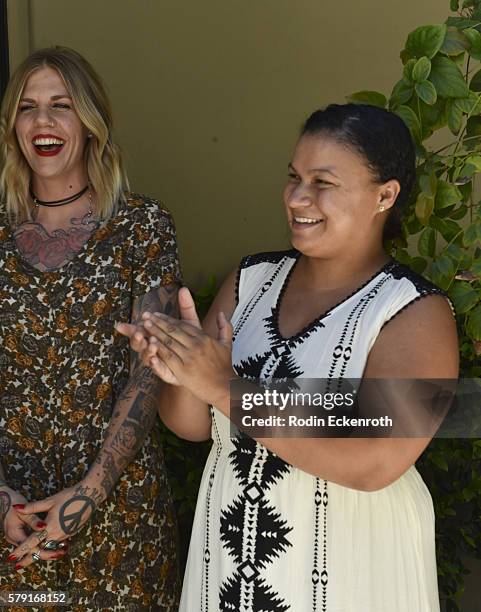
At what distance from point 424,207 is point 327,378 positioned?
1.55ft

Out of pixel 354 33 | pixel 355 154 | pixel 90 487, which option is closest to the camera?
pixel 355 154

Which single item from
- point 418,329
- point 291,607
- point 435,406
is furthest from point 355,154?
point 291,607

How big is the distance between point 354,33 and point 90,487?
2199 mm

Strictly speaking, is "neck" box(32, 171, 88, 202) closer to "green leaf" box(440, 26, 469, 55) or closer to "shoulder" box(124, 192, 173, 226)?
"shoulder" box(124, 192, 173, 226)

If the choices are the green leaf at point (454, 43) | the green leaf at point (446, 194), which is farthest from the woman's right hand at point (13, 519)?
the green leaf at point (454, 43)

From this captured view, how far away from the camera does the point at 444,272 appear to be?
7.39 feet

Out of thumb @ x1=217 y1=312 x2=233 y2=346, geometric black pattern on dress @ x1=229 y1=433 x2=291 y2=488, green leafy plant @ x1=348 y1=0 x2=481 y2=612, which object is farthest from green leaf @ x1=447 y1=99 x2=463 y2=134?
geometric black pattern on dress @ x1=229 y1=433 x2=291 y2=488

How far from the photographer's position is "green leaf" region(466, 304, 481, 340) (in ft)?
7.14

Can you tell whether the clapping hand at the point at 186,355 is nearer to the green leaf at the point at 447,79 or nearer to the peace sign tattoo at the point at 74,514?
the peace sign tattoo at the point at 74,514

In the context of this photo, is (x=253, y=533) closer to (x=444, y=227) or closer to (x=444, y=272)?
(x=444, y=272)

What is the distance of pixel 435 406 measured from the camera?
6.46 feet

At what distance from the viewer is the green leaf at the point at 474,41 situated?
7.17 feet

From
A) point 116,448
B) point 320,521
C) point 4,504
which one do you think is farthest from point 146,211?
point 320,521

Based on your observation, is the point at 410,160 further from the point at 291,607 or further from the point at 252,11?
the point at 252,11
